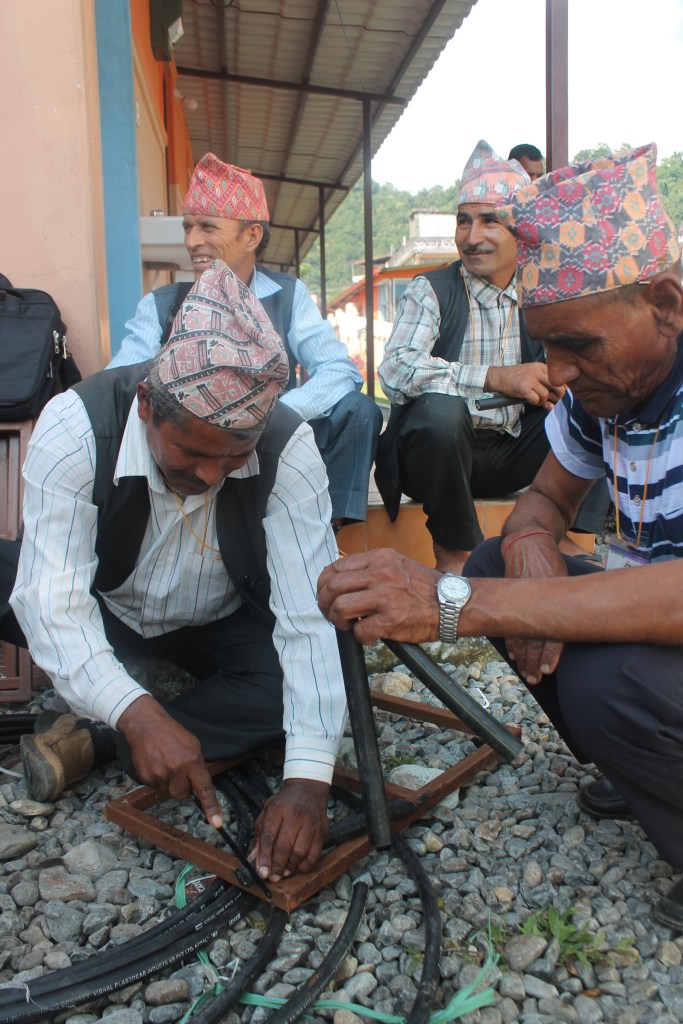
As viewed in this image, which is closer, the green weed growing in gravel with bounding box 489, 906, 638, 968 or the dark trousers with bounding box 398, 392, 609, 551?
the green weed growing in gravel with bounding box 489, 906, 638, 968

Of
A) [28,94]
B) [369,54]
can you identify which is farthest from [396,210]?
[28,94]

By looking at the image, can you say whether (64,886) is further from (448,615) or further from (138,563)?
(448,615)

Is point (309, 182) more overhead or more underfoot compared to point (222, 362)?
more overhead

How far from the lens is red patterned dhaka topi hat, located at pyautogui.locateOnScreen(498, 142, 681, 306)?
5.63 feet

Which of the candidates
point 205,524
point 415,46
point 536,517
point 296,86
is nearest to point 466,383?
point 536,517

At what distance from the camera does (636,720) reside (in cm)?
169

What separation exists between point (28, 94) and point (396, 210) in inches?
2317

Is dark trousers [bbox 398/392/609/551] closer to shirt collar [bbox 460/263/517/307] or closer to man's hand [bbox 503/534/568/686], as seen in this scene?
shirt collar [bbox 460/263/517/307]

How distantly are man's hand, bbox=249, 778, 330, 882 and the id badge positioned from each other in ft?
3.03

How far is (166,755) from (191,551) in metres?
0.59

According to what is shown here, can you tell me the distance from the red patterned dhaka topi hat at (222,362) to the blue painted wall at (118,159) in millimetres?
3372

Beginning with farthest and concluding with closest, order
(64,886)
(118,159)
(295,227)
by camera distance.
Answer: (295,227) < (118,159) < (64,886)

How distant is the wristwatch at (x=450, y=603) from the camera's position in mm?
1732

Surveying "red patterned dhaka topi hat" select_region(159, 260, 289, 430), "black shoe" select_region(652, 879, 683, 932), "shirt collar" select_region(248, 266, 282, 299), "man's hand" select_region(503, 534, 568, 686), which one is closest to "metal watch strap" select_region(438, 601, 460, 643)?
"man's hand" select_region(503, 534, 568, 686)
